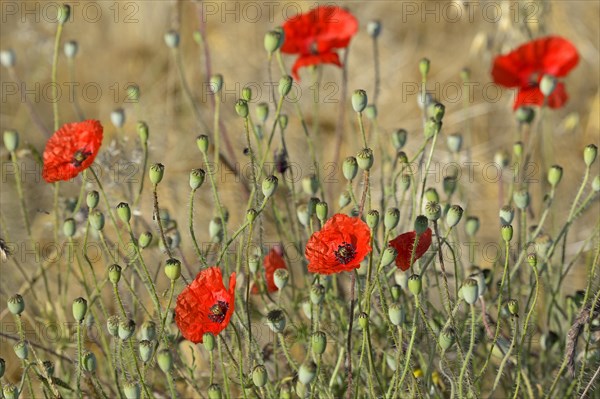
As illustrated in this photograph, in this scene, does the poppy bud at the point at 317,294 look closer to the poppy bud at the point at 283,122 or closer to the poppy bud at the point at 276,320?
the poppy bud at the point at 276,320

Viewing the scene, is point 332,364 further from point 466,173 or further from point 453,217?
point 466,173

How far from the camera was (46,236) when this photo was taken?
2805 mm

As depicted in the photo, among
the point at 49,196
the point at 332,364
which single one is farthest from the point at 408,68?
the point at 332,364

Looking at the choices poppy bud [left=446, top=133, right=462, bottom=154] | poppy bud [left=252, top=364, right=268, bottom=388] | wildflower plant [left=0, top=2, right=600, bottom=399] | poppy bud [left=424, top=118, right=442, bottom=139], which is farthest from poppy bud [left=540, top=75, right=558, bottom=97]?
poppy bud [left=252, top=364, right=268, bottom=388]

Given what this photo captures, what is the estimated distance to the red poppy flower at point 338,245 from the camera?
1.27 meters

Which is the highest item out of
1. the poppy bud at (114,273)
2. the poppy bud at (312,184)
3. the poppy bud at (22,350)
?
the poppy bud at (312,184)

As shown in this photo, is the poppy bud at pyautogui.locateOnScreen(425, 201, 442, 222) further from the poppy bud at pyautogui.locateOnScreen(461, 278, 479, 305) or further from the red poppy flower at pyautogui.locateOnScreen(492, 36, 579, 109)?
the red poppy flower at pyautogui.locateOnScreen(492, 36, 579, 109)

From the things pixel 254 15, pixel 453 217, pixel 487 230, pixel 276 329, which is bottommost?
pixel 487 230

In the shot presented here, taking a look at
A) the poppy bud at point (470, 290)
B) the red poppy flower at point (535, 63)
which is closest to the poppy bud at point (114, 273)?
the poppy bud at point (470, 290)

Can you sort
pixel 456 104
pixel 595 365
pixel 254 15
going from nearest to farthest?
pixel 595 365 < pixel 456 104 < pixel 254 15

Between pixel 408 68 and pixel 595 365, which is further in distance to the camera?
pixel 408 68

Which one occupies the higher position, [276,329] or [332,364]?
[276,329]

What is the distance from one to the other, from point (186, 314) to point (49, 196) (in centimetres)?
171

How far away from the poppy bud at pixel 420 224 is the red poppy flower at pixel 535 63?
76 cm
